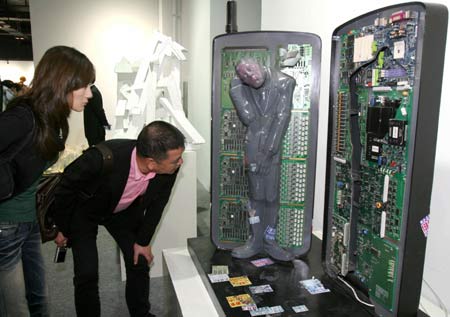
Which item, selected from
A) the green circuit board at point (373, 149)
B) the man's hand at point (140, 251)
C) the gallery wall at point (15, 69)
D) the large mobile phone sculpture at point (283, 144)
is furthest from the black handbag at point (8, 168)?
the gallery wall at point (15, 69)

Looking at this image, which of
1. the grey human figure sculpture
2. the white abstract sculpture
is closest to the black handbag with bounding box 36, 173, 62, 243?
the grey human figure sculpture

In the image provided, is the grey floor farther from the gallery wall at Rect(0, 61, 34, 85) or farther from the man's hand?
the gallery wall at Rect(0, 61, 34, 85)

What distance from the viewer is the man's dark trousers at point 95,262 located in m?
1.78

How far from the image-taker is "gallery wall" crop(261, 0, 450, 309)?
4.89 ft

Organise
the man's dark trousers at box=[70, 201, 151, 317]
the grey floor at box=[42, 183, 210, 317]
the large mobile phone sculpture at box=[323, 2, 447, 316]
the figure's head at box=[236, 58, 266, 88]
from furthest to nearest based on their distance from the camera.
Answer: the grey floor at box=[42, 183, 210, 317]
the man's dark trousers at box=[70, 201, 151, 317]
the figure's head at box=[236, 58, 266, 88]
the large mobile phone sculpture at box=[323, 2, 447, 316]

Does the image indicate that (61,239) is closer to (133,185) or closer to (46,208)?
(46,208)

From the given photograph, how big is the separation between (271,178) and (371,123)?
0.57 meters

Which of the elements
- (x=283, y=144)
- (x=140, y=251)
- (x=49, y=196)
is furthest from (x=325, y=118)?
(x=49, y=196)

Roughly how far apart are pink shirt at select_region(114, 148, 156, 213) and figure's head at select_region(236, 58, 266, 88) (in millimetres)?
615

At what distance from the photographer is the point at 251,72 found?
5.45ft

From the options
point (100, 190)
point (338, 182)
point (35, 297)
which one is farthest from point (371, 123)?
point (35, 297)

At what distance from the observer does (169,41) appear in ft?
9.46

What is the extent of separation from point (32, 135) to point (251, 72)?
926mm

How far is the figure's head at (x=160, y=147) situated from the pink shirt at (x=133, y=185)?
125mm
